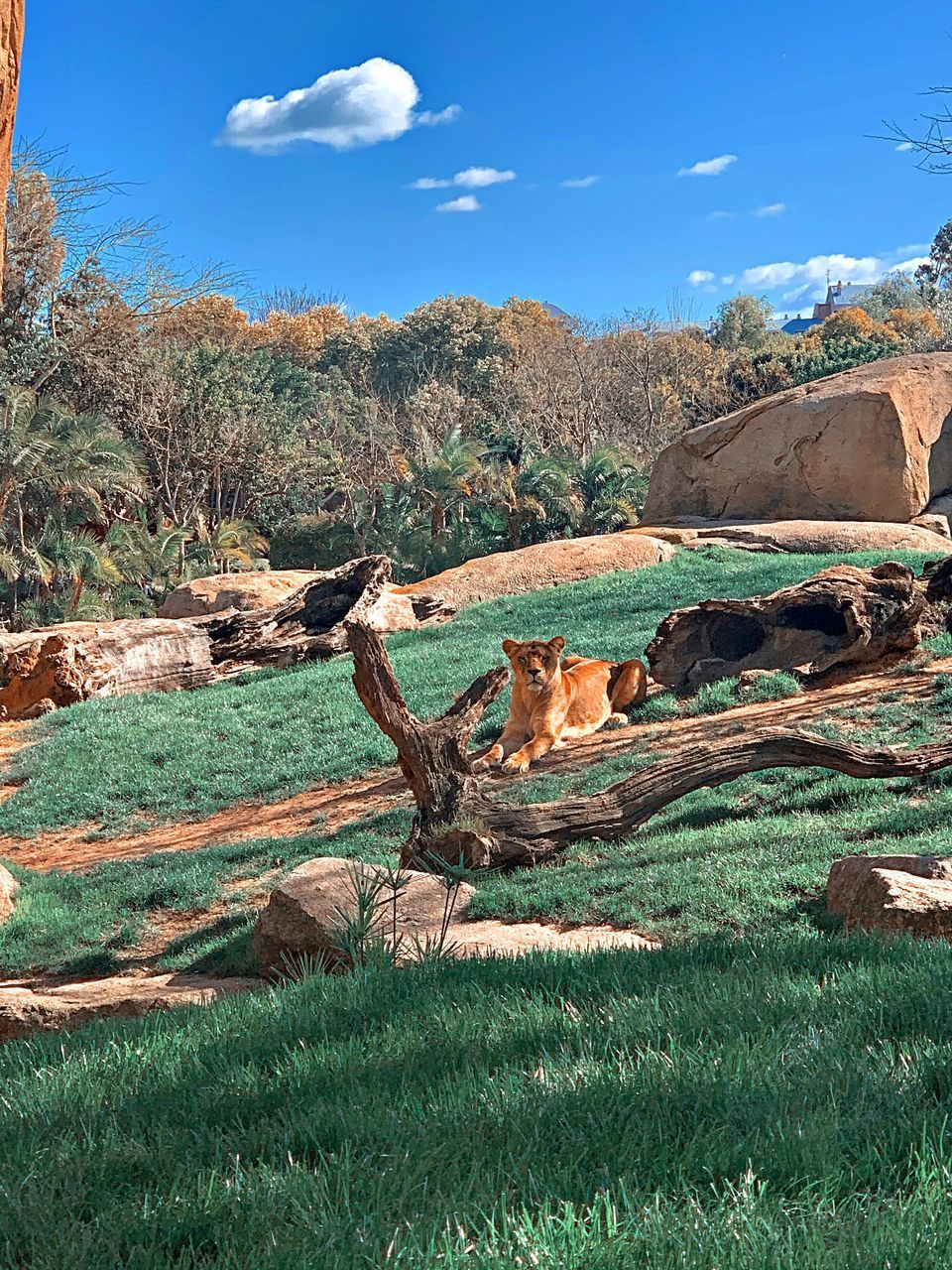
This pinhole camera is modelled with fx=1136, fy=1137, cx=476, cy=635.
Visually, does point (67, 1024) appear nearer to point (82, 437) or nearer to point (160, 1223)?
point (160, 1223)

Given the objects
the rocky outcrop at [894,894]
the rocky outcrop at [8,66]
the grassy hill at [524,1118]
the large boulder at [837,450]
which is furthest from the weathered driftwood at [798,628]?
the large boulder at [837,450]

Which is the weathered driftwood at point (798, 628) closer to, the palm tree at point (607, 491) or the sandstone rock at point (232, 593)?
the sandstone rock at point (232, 593)

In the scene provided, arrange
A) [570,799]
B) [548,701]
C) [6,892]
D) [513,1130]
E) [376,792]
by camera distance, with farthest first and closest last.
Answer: [376,792]
[548,701]
[6,892]
[570,799]
[513,1130]

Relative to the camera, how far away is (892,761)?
774 centimetres

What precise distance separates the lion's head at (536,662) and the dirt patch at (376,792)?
70cm

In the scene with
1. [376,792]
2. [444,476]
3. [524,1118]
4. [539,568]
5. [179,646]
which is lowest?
[376,792]

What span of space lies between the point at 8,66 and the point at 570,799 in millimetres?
5732

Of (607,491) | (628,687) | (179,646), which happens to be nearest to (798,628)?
(628,687)

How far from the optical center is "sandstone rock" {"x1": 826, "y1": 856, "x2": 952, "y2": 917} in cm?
518

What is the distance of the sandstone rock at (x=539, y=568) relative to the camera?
21.1 meters

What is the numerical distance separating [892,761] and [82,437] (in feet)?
70.5

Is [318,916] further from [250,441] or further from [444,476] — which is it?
[250,441]

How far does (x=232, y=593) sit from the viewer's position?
19953 mm

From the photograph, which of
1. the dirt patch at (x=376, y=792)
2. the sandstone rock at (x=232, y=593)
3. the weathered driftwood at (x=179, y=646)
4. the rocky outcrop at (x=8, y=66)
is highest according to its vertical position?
the rocky outcrop at (x=8, y=66)
